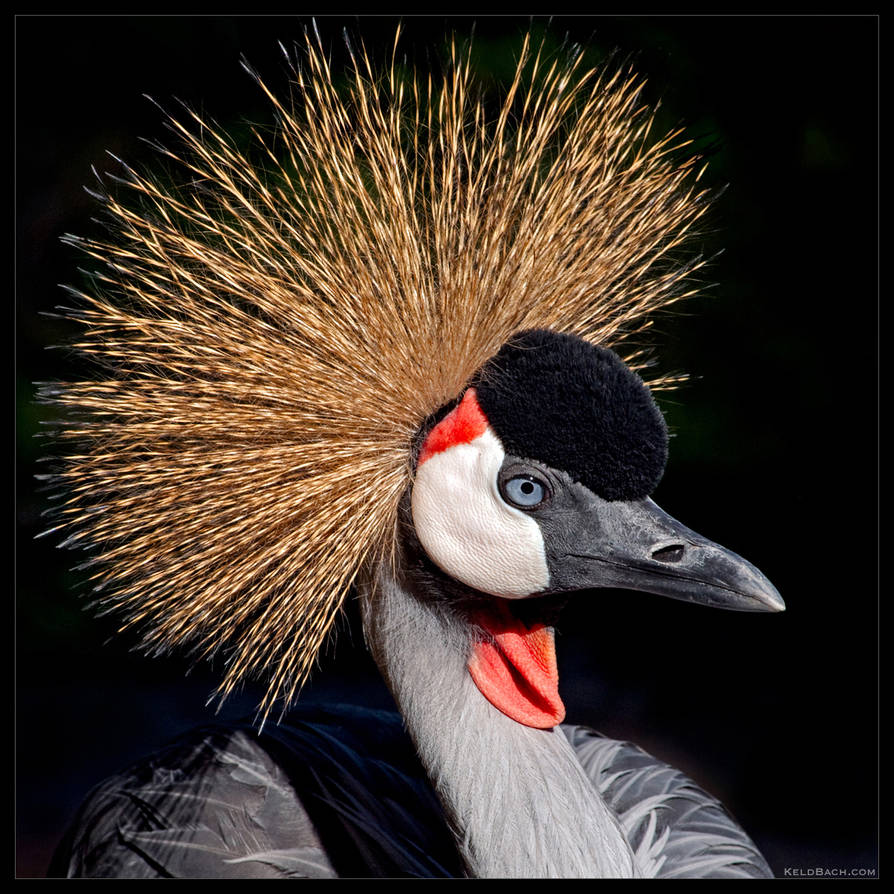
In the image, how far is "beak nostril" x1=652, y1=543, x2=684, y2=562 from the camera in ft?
3.20

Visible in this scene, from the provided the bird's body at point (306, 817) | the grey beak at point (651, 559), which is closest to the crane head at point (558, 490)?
the grey beak at point (651, 559)

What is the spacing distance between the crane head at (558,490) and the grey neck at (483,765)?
0.30ft

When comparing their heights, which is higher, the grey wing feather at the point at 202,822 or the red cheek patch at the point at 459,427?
the red cheek patch at the point at 459,427

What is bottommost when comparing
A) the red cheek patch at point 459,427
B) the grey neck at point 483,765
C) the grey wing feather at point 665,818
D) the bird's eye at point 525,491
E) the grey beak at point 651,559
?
the grey wing feather at point 665,818

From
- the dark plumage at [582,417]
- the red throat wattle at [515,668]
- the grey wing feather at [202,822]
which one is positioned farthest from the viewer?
the grey wing feather at [202,822]

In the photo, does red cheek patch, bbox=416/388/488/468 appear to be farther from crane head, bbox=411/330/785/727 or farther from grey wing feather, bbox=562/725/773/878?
grey wing feather, bbox=562/725/773/878

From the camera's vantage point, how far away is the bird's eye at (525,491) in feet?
3.24

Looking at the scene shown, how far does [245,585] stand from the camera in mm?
→ 1062

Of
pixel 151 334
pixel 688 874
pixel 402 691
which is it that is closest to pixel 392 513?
pixel 402 691

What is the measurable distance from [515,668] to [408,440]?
0.93ft

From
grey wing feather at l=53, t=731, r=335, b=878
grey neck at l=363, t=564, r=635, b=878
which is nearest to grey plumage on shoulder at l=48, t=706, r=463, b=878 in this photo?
grey wing feather at l=53, t=731, r=335, b=878

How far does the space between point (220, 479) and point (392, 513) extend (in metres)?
0.19

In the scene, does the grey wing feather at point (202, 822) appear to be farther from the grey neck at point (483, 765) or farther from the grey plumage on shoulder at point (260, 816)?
the grey neck at point (483, 765)

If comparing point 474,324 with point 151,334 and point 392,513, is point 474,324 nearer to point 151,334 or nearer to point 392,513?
point 392,513
